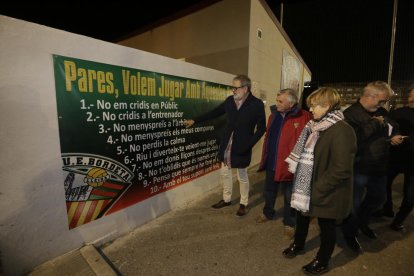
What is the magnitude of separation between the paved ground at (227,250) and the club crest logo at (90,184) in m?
0.39

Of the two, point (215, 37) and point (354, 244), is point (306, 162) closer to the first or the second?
point (354, 244)

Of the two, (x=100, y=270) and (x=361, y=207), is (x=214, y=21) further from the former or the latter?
(x=100, y=270)

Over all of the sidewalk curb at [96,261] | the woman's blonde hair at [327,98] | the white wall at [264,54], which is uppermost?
the white wall at [264,54]

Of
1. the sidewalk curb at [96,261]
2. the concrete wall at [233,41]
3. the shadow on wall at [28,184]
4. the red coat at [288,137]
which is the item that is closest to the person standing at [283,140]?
the red coat at [288,137]

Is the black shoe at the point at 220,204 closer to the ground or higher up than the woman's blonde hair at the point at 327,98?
closer to the ground

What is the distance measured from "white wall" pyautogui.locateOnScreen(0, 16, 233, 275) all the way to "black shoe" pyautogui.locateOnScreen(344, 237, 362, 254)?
2.83 metres

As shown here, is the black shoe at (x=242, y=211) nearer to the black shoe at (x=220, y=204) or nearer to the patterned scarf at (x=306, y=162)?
the black shoe at (x=220, y=204)

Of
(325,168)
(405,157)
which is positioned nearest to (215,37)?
(405,157)

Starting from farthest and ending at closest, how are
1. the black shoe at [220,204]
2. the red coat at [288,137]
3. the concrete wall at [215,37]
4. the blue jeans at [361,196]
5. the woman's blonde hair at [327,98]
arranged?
the concrete wall at [215,37], the black shoe at [220,204], the red coat at [288,137], the blue jeans at [361,196], the woman's blonde hair at [327,98]

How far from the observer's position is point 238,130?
10.3 ft

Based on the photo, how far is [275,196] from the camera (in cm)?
303

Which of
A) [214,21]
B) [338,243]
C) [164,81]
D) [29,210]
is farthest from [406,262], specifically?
[214,21]

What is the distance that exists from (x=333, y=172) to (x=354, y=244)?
4.32ft

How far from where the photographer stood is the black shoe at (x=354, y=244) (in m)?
2.48
